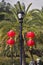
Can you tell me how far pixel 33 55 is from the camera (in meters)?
31.6

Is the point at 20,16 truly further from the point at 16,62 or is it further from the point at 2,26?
the point at 16,62

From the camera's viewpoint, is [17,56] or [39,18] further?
[17,56]

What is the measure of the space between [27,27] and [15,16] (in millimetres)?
1583

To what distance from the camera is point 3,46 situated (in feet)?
91.0

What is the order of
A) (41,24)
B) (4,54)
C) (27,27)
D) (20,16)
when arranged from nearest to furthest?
(20,16) → (27,27) → (41,24) → (4,54)

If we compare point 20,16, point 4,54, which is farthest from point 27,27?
point 20,16

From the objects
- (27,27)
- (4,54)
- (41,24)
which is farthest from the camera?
(4,54)

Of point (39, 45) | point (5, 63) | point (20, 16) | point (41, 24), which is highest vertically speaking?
point (20, 16)

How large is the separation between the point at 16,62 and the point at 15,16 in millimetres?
6761

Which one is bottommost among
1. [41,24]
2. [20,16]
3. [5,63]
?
[5,63]

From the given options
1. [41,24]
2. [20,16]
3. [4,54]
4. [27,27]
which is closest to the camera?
[20,16]

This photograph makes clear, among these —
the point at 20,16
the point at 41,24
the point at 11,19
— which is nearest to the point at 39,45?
the point at 41,24

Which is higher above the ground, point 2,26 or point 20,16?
point 20,16

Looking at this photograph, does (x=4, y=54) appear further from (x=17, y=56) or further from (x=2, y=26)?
(x=2, y=26)
